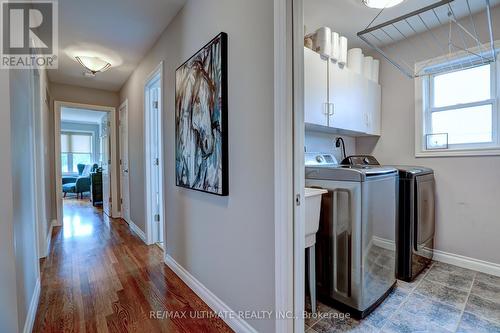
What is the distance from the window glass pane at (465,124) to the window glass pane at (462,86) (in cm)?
10

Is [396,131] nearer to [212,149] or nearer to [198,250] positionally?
[212,149]

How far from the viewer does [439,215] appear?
248 cm

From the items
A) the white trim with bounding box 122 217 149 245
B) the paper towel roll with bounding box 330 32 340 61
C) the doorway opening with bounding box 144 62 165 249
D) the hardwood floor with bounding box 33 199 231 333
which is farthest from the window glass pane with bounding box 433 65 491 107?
the white trim with bounding box 122 217 149 245

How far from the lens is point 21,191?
1479 mm

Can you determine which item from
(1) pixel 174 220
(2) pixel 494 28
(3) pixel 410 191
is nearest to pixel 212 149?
(1) pixel 174 220

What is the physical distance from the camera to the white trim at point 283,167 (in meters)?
1.14

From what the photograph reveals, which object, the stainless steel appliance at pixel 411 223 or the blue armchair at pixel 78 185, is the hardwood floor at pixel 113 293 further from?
the blue armchair at pixel 78 185

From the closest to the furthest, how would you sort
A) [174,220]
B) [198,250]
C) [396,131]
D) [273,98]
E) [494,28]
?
1. [273,98]
2. [198,250]
3. [494,28]
4. [174,220]
5. [396,131]

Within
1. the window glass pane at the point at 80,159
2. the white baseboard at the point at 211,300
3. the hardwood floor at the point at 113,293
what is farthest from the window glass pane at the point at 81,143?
the white baseboard at the point at 211,300

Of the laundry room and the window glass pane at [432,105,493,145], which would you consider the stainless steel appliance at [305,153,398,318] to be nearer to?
the laundry room

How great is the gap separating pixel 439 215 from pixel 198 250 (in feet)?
8.04

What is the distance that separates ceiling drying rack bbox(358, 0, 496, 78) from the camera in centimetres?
216

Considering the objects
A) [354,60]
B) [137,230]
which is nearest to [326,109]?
[354,60]

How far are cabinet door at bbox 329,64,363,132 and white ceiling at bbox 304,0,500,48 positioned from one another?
0.44m
